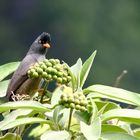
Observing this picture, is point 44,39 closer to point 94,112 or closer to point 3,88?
point 3,88

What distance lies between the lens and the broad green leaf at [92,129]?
3.42 meters

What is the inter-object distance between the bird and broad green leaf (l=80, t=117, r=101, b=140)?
131 cm

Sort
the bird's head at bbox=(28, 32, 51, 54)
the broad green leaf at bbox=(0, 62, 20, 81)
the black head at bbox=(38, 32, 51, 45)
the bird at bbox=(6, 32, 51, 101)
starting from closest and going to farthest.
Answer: the broad green leaf at bbox=(0, 62, 20, 81) < the bird at bbox=(6, 32, 51, 101) < the black head at bbox=(38, 32, 51, 45) < the bird's head at bbox=(28, 32, 51, 54)

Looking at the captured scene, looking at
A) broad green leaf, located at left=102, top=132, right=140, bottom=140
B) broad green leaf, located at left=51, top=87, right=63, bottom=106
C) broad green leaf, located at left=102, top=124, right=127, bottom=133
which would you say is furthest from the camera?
broad green leaf, located at left=51, top=87, right=63, bottom=106

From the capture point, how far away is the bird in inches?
201

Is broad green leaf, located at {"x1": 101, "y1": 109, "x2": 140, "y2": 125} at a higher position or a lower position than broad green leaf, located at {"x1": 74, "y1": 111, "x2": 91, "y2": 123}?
higher

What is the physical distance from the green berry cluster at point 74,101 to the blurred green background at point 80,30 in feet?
77.3

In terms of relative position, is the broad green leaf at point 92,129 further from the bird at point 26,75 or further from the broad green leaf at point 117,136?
the bird at point 26,75

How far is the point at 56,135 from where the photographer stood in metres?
3.52

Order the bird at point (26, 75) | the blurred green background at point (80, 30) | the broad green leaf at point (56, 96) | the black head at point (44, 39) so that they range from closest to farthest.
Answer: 1. the broad green leaf at point (56, 96)
2. the bird at point (26, 75)
3. the black head at point (44, 39)
4. the blurred green background at point (80, 30)

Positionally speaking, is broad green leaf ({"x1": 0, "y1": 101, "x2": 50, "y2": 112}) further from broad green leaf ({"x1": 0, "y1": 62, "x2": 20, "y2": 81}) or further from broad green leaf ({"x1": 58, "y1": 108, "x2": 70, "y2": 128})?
broad green leaf ({"x1": 0, "y1": 62, "x2": 20, "y2": 81})

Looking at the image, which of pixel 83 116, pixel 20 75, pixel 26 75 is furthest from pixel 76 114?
pixel 26 75

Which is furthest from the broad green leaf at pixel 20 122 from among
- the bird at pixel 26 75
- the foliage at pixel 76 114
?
the bird at pixel 26 75

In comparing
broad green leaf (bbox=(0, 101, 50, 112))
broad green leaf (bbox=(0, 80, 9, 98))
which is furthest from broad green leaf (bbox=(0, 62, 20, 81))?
broad green leaf (bbox=(0, 101, 50, 112))
